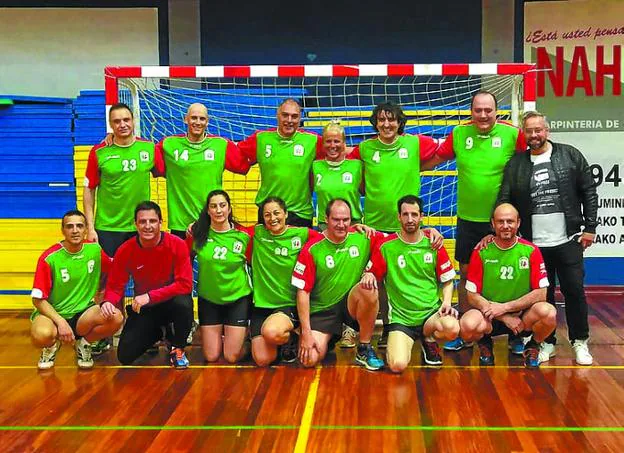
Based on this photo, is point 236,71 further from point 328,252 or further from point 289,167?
point 328,252

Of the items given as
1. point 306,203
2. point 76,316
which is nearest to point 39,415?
point 76,316

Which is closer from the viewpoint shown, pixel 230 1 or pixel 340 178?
pixel 340 178

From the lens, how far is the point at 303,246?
5016mm

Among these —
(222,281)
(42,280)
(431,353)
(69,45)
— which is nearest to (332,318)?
(431,353)

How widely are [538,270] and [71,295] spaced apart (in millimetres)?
3225

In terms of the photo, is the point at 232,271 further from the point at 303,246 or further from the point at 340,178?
the point at 340,178

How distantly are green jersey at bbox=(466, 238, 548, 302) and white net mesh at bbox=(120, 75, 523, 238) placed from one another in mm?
2133

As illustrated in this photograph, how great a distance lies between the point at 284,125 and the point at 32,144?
3399 millimetres

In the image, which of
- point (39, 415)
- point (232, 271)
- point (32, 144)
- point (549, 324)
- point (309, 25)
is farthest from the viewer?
point (309, 25)

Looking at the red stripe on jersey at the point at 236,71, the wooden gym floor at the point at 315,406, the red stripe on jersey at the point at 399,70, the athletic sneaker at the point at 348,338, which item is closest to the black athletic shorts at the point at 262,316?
the wooden gym floor at the point at 315,406

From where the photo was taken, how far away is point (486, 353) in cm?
498

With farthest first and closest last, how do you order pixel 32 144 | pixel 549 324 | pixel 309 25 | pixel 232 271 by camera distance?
pixel 309 25 < pixel 32 144 < pixel 232 271 < pixel 549 324

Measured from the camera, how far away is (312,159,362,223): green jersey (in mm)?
5160

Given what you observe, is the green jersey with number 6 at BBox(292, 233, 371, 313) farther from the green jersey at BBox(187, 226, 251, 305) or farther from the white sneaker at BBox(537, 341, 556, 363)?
the white sneaker at BBox(537, 341, 556, 363)
